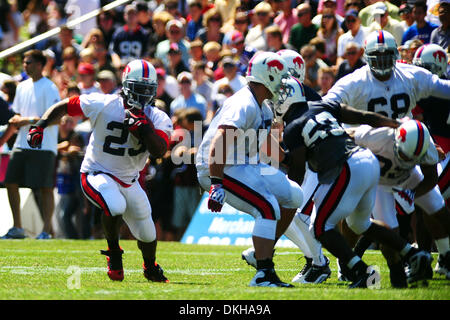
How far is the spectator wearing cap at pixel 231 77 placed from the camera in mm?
13570

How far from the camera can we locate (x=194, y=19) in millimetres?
16328

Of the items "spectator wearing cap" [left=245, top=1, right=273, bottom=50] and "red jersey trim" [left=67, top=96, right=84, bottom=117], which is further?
"spectator wearing cap" [left=245, top=1, right=273, bottom=50]

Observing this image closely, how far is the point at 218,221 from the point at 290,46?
10.1ft

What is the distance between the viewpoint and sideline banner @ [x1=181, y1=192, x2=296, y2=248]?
1255 centimetres

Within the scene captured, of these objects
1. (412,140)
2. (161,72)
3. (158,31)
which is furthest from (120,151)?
(158,31)

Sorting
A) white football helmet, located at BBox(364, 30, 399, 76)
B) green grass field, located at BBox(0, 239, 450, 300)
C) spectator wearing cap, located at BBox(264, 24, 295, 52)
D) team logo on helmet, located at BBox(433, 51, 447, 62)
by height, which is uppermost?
white football helmet, located at BBox(364, 30, 399, 76)

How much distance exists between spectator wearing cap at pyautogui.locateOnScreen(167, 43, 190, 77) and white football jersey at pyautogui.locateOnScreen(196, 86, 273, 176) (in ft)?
27.0

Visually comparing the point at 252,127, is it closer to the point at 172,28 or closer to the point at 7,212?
the point at 7,212

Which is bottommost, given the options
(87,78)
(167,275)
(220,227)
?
(220,227)

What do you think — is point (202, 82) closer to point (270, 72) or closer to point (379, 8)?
point (379, 8)

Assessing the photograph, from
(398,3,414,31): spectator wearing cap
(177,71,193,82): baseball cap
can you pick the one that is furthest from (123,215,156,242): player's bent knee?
(398,3,414,31): spectator wearing cap

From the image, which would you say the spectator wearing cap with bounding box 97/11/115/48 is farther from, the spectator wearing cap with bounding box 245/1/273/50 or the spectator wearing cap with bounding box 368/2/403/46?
the spectator wearing cap with bounding box 368/2/403/46

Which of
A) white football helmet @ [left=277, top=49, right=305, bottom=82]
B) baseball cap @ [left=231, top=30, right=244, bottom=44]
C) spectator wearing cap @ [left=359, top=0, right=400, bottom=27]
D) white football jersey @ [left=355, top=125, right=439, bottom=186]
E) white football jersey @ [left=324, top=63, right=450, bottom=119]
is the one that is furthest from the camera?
baseball cap @ [left=231, top=30, right=244, bottom=44]

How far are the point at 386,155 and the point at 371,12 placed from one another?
6696 millimetres
